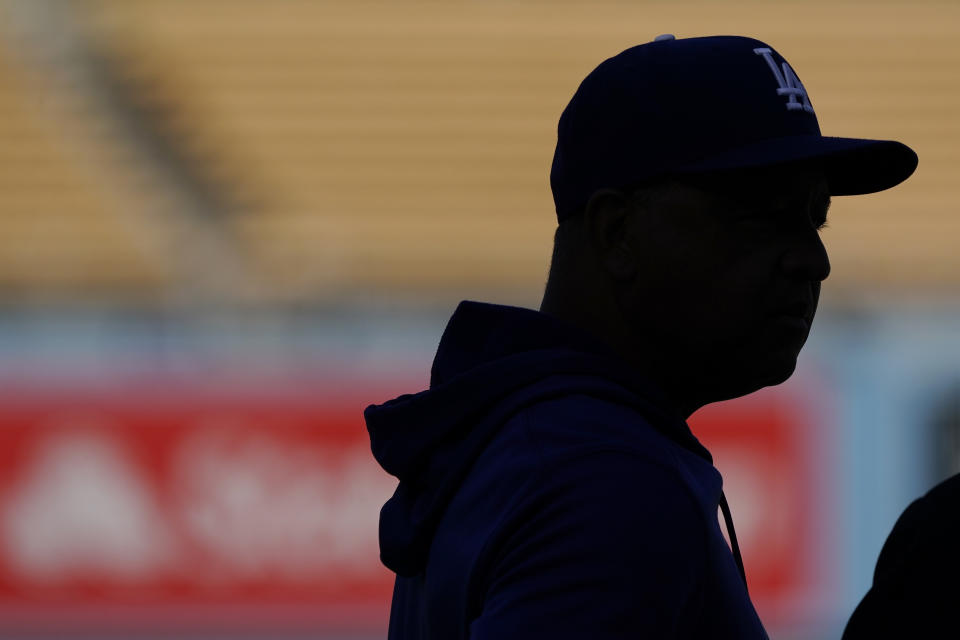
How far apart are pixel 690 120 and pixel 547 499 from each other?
0.35 meters

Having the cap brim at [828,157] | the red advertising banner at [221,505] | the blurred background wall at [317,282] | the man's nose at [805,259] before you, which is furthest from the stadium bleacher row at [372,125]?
the man's nose at [805,259]

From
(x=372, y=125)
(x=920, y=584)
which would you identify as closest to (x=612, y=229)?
(x=920, y=584)

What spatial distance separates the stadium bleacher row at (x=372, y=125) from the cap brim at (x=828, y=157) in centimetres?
558

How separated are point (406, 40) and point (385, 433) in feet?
22.1

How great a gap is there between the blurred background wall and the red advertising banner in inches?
0.5

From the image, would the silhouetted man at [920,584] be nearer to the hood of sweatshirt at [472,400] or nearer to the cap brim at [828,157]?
the hood of sweatshirt at [472,400]

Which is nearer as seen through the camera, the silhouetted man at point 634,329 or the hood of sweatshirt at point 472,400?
the silhouetted man at point 634,329

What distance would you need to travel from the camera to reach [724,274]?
1093 millimetres

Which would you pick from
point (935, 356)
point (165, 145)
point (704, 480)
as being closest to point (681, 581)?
point (704, 480)

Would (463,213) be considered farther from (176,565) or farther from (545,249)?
(176,565)

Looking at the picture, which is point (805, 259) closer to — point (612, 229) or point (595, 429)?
point (612, 229)

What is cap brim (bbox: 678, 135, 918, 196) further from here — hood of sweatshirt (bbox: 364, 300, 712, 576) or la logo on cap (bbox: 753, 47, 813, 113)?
hood of sweatshirt (bbox: 364, 300, 712, 576)

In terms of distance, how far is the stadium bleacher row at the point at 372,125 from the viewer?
23.1ft

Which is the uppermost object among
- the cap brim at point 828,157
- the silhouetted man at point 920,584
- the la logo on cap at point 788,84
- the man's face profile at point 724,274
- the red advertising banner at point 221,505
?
the red advertising banner at point 221,505
